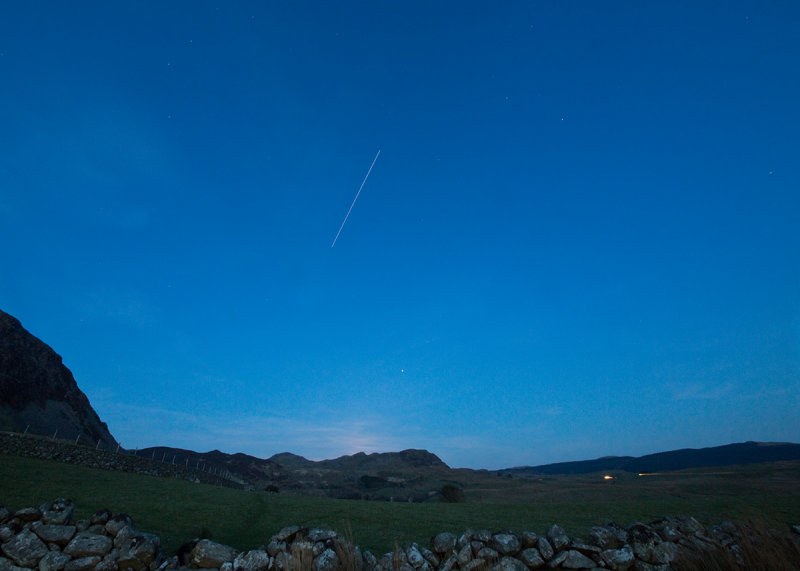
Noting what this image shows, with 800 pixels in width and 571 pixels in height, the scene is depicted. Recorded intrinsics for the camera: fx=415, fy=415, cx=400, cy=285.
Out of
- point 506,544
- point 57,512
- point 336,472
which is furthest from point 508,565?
point 336,472

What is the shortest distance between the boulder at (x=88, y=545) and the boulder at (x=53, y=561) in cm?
10

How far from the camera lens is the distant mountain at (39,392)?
53375 mm

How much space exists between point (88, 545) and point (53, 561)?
0.60 meters

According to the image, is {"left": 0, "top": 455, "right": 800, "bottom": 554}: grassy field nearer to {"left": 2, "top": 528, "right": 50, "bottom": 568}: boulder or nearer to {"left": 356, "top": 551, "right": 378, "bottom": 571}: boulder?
{"left": 356, "top": 551, "right": 378, "bottom": 571}: boulder

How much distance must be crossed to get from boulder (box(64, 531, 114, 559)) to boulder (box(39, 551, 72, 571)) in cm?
10

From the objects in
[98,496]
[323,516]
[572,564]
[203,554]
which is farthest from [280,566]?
[98,496]

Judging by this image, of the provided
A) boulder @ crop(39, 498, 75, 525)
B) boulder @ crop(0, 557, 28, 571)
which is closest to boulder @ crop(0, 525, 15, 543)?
boulder @ crop(0, 557, 28, 571)

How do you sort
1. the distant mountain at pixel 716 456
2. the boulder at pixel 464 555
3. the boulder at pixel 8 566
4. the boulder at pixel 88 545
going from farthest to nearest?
the distant mountain at pixel 716 456, the boulder at pixel 464 555, the boulder at pixel 88 545, the boulder at pixel 8 566

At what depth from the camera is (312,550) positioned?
8336mm

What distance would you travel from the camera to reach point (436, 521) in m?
16.0

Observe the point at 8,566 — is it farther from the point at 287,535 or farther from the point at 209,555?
the point at 287,535

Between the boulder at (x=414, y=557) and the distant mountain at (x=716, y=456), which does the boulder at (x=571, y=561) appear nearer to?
the boulder at (x=414, y=557)

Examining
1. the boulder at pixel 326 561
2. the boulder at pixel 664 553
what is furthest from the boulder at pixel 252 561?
the boulder at pixel 664 553

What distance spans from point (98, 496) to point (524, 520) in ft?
57.2
